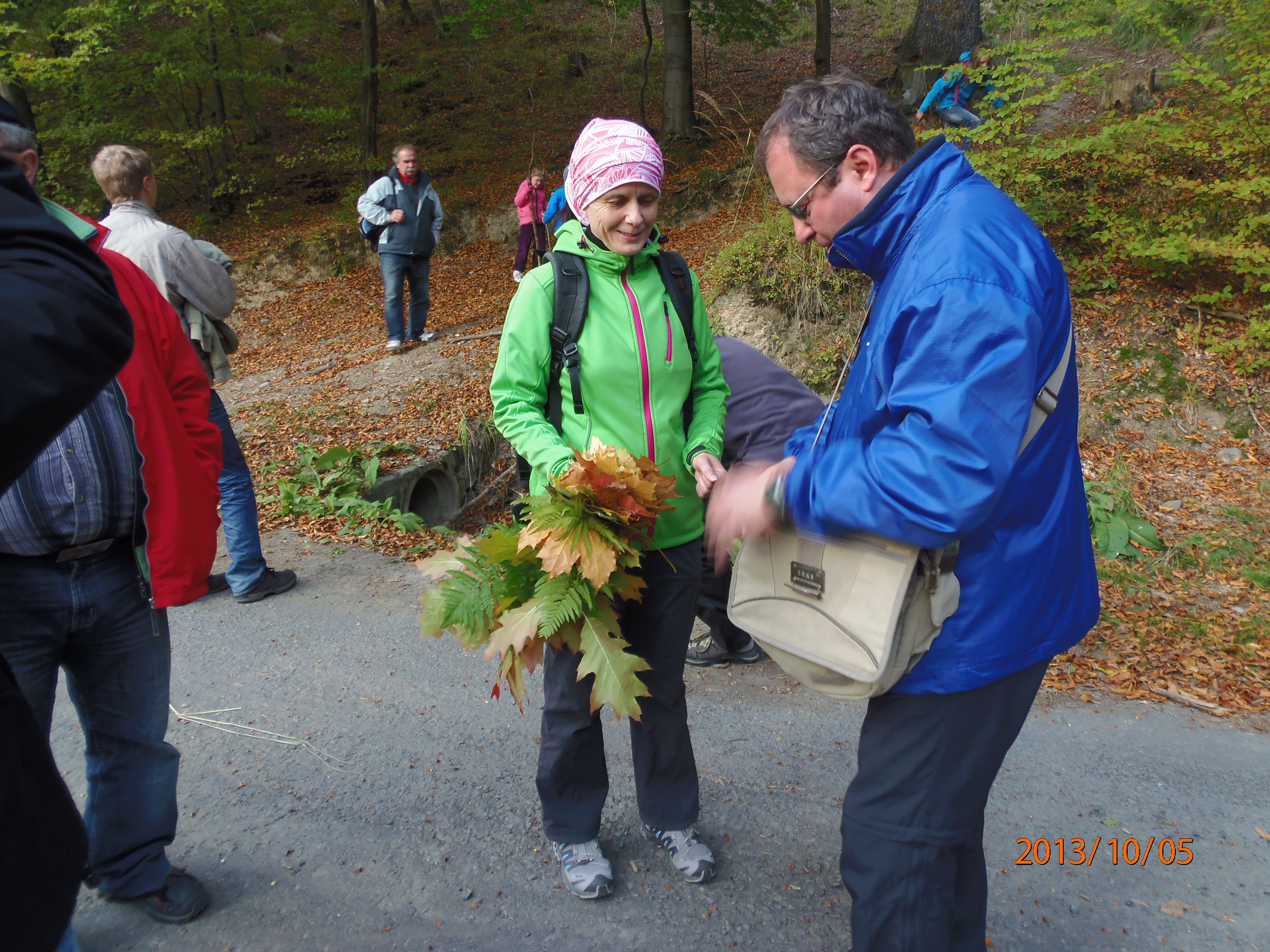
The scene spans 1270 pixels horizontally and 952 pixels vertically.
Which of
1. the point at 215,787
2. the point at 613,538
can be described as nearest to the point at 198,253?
the point at 215,787

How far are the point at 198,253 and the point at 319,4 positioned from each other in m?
16.5

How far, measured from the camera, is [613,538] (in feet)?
7.35

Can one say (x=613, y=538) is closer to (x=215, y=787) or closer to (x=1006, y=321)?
(x=1006, y=321)

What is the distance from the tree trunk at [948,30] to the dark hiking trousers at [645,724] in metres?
Result: 13.8

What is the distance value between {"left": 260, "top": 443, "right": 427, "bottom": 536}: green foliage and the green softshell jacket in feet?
13.3

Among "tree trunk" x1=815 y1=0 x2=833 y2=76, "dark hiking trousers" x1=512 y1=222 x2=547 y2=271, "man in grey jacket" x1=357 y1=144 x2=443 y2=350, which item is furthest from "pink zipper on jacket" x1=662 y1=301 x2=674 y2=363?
"tree trunk" x1=815 y1=0 x2=833 y2=76

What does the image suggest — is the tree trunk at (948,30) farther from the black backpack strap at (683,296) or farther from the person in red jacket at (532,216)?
the black backpack strap at (683,296)

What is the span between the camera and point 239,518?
501 cm

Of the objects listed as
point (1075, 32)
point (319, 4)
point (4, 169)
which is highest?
point (319, 4)

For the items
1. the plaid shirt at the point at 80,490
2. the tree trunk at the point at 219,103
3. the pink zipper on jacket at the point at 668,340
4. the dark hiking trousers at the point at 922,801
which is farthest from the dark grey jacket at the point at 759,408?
the tree trunk at the point at 219,103

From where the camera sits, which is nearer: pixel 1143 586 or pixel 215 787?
pixel 215 787

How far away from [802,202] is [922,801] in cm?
141

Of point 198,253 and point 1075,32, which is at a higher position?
point 1075,32
